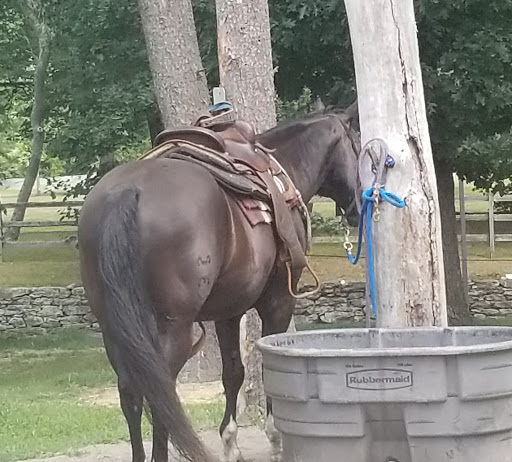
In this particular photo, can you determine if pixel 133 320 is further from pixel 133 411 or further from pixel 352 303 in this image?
pixel 352 303

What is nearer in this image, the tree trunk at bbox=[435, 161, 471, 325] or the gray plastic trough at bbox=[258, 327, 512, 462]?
the gray plastic trough at bbox=[258, 327, 512, 462]

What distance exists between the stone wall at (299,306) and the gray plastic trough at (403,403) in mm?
10407

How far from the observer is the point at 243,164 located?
4461mm

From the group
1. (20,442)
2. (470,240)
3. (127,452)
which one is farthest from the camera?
(470,240)

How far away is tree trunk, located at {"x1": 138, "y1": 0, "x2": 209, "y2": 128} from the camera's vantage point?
26.1 ft

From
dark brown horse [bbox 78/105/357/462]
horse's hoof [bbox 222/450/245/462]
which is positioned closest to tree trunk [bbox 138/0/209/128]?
horse's hoof [bbox 222/450/245/462]

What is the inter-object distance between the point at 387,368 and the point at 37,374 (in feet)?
26.6

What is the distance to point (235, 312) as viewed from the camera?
458cm

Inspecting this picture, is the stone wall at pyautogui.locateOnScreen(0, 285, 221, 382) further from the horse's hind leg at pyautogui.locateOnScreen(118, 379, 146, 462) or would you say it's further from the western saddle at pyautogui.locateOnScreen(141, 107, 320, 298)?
the horse's hind leg at pyautogui.locateOnScreen(118, 379, 146, 462)

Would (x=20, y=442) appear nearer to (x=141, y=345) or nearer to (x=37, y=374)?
(x=141, y=345)

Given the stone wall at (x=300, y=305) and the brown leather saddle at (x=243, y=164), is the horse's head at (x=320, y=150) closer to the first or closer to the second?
the brown leather saddle at (x=243, y=164)

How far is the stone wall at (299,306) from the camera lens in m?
13.5

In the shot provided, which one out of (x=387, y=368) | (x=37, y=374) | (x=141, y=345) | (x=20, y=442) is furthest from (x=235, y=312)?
(x=37, y=374)

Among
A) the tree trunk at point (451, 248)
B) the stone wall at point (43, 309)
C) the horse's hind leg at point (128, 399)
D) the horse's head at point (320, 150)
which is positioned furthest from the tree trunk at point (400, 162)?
the stone wall at point (43, 309)
